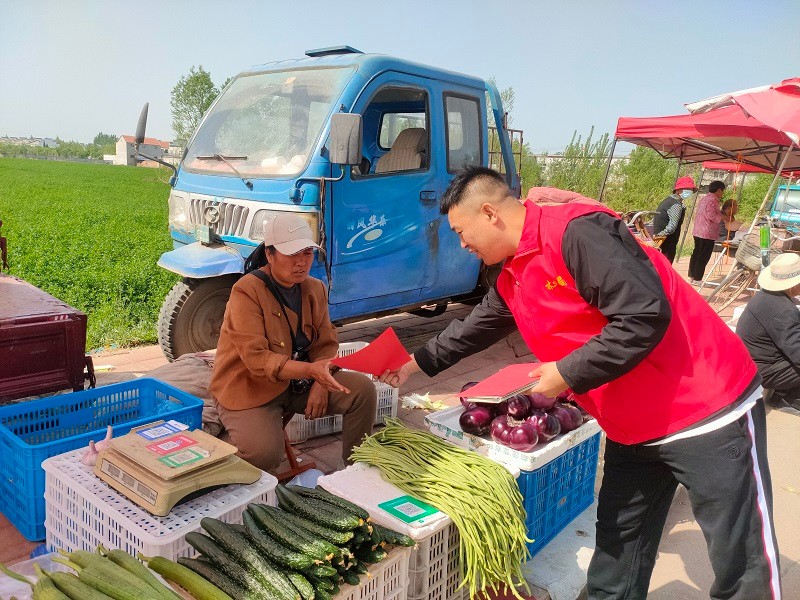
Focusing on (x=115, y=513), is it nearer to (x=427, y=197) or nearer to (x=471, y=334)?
(x=471, y=334)

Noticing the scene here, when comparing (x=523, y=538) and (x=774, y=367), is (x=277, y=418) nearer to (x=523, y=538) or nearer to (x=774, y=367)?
(x=523, y=538)

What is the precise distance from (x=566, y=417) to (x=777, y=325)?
2624 millimetres

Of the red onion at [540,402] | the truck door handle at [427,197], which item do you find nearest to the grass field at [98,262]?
the truck door handle at [427,197]

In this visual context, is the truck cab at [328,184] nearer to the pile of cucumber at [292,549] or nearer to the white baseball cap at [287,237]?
the white baseball cap at [287,237]

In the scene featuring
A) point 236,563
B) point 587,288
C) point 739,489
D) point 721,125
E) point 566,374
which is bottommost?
point 236,563

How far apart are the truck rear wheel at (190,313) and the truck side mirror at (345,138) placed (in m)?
1.46

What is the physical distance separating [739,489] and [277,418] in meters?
2.26

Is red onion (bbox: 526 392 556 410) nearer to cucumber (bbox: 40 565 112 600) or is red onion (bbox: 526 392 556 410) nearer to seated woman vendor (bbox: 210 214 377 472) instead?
seated woman vendor (bbox: 210 214 377 472)

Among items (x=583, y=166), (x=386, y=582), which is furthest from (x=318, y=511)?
(x=583, y=166)

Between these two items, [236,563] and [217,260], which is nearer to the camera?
[236,563]

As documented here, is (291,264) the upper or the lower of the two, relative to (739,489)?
upper

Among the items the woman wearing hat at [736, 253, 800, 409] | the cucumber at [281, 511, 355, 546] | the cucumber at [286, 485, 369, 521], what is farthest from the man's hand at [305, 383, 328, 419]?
the woman wearing hat at [736, 253, 800, 409]

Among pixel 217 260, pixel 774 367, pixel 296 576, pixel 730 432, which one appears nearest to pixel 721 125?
pixel 774 367

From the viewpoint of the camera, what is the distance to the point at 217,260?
15.6ft
